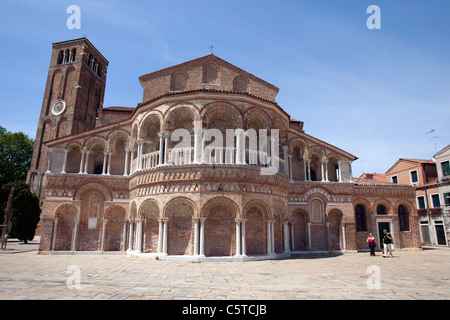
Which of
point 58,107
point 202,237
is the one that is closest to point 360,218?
point 202,237

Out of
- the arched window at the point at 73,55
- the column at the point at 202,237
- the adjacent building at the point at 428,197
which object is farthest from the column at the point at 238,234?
the arched window at the point at 73,55

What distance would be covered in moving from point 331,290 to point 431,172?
31.6 m

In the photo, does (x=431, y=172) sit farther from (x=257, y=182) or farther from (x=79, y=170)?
(x=79, y=170)

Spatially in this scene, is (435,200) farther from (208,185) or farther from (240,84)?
(208,185)

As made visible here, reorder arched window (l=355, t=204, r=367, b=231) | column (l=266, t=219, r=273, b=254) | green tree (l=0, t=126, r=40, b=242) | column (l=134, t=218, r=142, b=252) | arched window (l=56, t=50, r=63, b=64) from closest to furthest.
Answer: column (l=266, t=219, r=273, b=254), column (l=134, t=218, r=142, b=252), arched window (l=355, t=204, r=367, b=231), green tree (l=0, t=126, r=40, b=242), arched window (l=56, t=50, r=63, b=64)

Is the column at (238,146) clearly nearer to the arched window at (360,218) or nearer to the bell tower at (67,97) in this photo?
the arched window at (360,218)

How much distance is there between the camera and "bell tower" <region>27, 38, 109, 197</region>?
1408 inches

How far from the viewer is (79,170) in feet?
62.8

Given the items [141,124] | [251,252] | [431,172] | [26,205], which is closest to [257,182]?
[251,252]

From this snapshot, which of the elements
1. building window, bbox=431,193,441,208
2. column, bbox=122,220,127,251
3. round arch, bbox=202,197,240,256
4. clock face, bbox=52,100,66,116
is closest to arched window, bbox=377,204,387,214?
building window, bbox=431,193,441,208

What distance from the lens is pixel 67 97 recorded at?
3778 centimetres

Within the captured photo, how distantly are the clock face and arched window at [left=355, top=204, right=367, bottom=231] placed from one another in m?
35.7

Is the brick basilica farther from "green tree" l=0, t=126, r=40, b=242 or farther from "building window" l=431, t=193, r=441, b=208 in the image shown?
"green tree" l=0, t=126, r=40, b=242

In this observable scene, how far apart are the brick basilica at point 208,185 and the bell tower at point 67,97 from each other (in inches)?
777
